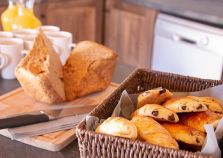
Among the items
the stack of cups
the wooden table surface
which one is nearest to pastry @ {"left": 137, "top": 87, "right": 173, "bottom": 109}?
the wooden table surface

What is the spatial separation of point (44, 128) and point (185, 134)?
322 millimetres

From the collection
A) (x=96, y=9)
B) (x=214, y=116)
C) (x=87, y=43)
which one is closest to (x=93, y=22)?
(x=96, y=9)

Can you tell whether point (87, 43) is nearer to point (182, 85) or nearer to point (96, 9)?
point (182, 85)

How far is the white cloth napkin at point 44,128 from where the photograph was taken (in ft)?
2.22

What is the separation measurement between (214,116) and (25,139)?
37 centimetres

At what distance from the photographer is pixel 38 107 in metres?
0.84

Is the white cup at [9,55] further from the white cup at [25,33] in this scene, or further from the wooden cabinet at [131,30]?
the wooden cabinet at [131,30]

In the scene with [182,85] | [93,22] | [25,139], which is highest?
[182,85]

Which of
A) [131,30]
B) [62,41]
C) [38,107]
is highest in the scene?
[62,41]

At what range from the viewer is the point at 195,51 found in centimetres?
188

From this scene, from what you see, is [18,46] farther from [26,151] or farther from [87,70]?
[26,151]

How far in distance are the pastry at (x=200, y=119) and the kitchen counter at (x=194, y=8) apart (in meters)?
1.28

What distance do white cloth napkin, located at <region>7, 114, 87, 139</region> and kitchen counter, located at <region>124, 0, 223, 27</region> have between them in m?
1.24

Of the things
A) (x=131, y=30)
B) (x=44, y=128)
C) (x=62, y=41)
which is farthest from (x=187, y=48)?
(x=44, y=128)
